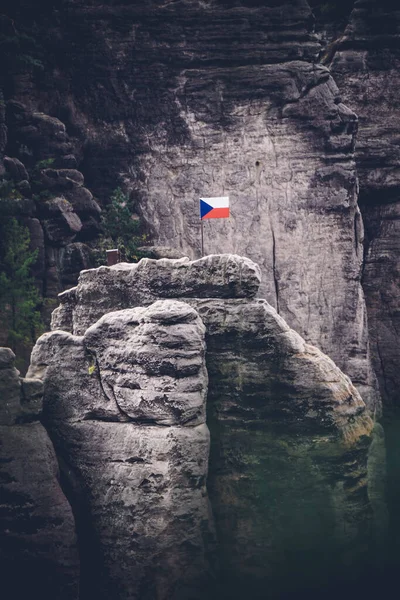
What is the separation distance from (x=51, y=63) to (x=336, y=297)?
13.7 metres

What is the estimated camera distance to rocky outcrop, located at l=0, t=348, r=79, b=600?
50.5 ft

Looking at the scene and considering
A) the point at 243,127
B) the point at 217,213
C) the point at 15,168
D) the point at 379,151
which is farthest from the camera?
the point at 379,151

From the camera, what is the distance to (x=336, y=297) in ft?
99.1

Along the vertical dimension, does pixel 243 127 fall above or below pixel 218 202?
above

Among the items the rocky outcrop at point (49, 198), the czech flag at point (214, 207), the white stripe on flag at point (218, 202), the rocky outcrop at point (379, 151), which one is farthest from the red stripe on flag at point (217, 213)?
the rocky outcrop at point (379, 151)

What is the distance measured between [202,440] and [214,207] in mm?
7713

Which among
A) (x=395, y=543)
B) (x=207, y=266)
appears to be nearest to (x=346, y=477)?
(x=395, y=543)

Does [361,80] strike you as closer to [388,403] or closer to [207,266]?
[388,403]

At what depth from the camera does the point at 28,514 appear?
1541cm

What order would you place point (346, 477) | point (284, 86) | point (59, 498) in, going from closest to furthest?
point (59, 498) → point (346, 477) → point (284, 86)

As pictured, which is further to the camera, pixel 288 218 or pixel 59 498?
pixel 288 218

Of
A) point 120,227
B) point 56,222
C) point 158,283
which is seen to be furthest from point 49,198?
point 158,283

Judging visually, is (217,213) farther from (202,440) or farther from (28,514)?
(28,514)

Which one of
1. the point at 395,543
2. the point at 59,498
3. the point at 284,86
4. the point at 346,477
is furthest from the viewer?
the point at 284,86
